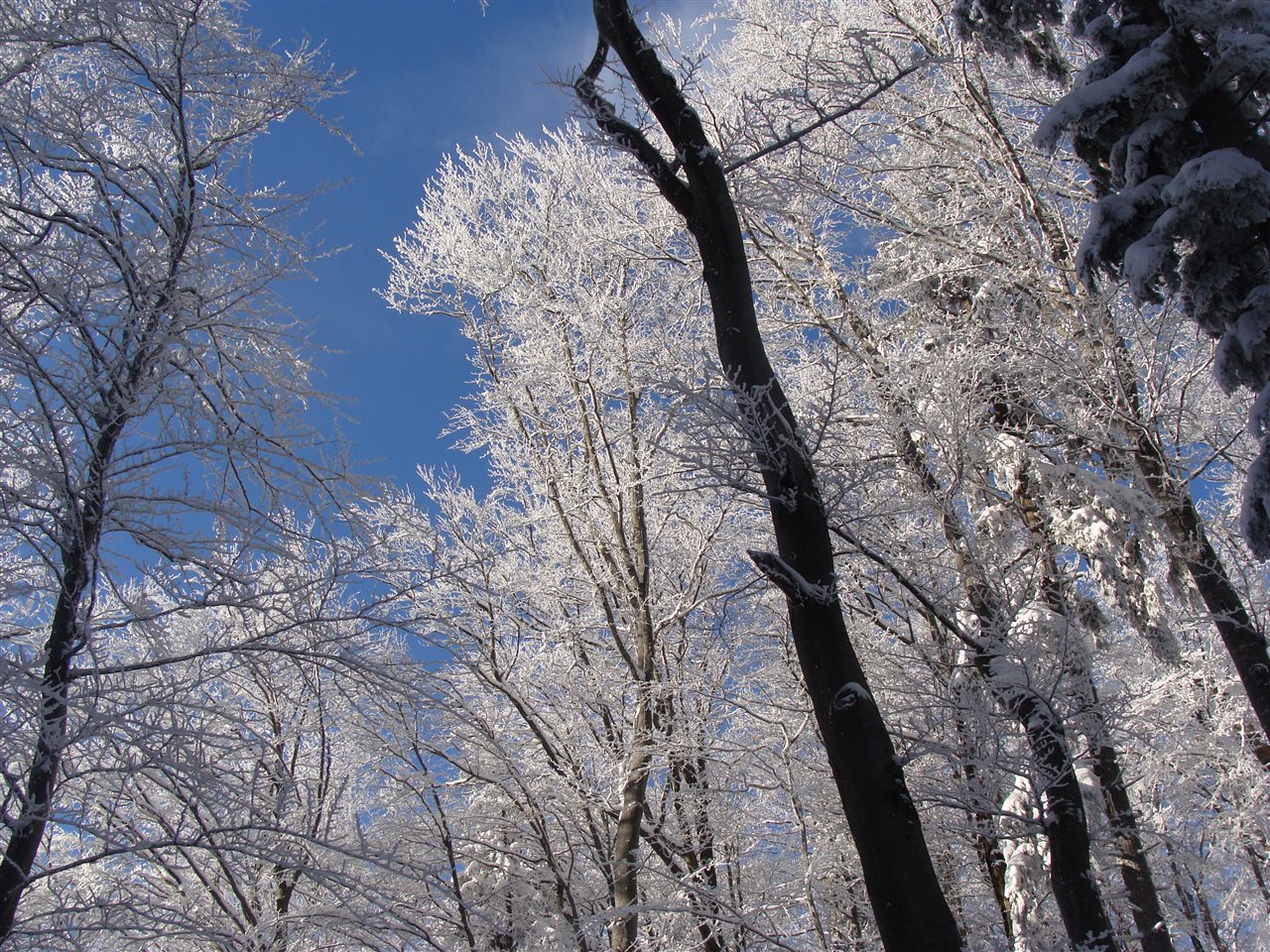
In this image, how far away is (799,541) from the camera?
10.9ft

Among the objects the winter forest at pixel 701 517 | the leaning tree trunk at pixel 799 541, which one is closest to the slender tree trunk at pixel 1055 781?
the winter forest at pixel 701 517

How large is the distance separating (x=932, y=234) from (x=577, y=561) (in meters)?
4.71

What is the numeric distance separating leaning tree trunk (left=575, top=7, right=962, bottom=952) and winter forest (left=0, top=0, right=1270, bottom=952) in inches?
0.7

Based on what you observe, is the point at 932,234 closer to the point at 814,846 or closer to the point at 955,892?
the point at 814,846

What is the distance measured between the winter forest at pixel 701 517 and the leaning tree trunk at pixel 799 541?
0.06ft

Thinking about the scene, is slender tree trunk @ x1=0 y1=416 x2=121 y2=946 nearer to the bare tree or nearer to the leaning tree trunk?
the bare tree

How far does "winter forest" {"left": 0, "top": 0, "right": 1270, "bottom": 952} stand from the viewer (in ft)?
10.5

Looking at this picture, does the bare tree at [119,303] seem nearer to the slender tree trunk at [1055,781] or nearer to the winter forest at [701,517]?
the winter forest at [701,517]

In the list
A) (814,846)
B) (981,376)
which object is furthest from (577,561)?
(981,376)

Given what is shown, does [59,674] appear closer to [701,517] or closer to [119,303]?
[119,303]

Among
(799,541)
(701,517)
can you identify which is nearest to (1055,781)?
(799,541)

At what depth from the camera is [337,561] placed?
3711mm

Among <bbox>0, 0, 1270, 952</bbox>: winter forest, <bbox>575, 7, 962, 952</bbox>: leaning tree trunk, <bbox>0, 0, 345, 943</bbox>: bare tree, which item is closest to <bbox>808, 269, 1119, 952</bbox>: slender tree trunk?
<bbox>0, 0, 1270, 952</bbox>: winter forest

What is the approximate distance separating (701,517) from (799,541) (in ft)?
18.7
